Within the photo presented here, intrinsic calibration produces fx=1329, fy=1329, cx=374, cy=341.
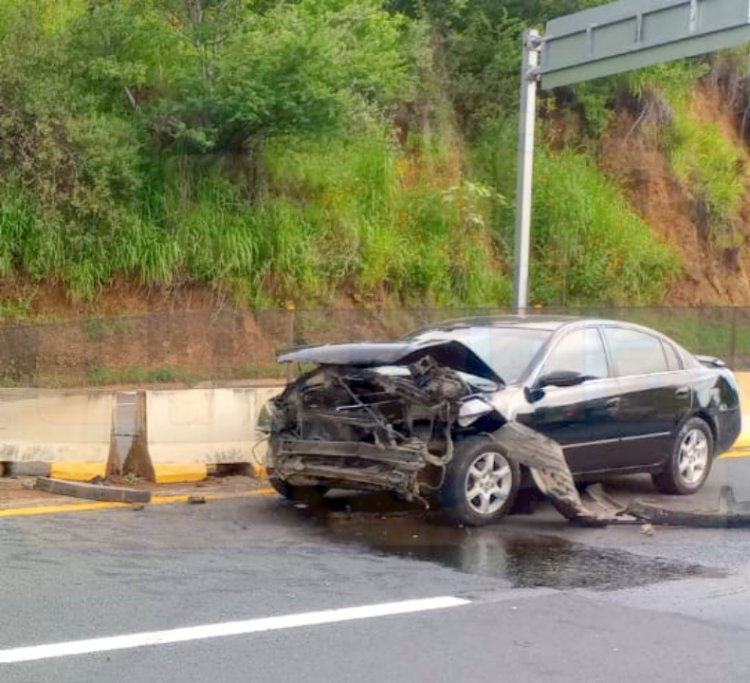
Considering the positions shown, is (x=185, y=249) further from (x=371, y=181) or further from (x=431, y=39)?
(x=431, y=39)

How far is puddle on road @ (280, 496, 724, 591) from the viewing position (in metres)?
8.20

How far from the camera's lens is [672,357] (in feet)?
38.0

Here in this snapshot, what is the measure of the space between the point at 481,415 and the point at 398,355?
75 cm

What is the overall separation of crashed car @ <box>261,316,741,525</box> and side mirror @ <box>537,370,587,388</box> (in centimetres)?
1

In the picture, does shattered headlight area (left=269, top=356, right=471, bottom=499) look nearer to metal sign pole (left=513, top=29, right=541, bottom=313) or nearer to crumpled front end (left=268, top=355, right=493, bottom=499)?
crumpled front end (left=268, top=355, right=493, bottom=499)

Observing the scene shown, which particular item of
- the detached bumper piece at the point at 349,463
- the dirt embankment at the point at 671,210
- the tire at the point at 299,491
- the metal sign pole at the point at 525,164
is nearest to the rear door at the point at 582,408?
the detached bumper piece at the point at 349,463

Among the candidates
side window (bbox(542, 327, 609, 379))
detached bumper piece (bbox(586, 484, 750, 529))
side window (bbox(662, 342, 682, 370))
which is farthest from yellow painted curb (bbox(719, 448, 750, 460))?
side window (bbox(542, 327, 609, 379))

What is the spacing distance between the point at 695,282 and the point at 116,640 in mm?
20789

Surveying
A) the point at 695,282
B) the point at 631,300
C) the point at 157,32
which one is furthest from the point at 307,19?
the point at 695,282

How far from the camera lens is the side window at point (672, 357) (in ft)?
37.8

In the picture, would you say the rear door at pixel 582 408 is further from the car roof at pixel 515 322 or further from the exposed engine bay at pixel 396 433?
the exposed engine bay at pixel 396 433

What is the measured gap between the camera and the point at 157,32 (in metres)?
19.2

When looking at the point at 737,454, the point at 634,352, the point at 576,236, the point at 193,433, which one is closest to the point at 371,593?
the point at 193,433

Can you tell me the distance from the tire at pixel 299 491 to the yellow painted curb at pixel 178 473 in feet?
2.80
